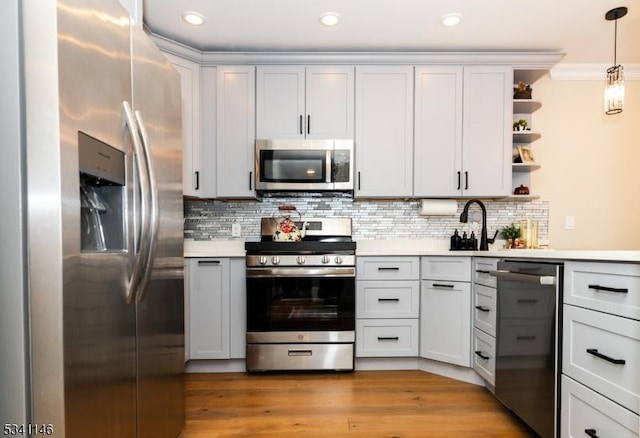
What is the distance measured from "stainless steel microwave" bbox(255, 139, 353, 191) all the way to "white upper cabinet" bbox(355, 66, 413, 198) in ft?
0.42

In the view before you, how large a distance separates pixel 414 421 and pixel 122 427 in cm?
138

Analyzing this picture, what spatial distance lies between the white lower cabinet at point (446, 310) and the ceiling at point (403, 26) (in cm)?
155

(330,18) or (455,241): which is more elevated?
(330,18)

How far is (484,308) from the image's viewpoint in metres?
2.04

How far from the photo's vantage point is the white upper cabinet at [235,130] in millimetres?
2564

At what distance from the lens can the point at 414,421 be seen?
1777 millimetres

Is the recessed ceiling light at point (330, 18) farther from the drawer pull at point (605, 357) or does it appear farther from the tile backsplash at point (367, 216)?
the drawer pull at point (605, 357)

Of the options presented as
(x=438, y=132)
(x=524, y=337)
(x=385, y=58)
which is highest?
(x=385, y=58)

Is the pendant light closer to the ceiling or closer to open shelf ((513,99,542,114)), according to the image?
the ceiling


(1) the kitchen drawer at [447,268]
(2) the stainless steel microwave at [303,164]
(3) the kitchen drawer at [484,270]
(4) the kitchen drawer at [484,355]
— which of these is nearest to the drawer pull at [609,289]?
(3) the kitchen drawer at [484,270]

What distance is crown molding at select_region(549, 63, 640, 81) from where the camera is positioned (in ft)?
9.16

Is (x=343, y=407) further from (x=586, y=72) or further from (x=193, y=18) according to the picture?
(x=586, y=72)

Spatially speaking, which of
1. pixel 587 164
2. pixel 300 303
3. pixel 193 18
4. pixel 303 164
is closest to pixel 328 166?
pixel 303 164

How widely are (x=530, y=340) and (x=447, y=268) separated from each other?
2.51 ft
